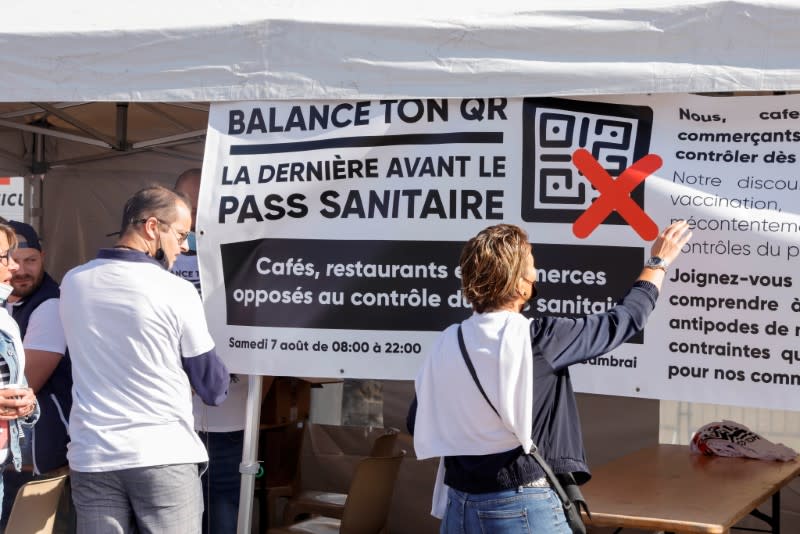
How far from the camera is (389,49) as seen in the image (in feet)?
11.2

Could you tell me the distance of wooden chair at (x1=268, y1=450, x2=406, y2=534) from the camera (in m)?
4.02

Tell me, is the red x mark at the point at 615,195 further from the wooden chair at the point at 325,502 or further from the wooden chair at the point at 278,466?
the wooden chair at the point at 278,466

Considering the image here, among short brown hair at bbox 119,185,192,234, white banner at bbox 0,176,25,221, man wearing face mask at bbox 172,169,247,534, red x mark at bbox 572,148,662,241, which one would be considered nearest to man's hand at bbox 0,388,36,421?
short brown hair at bbox 119,185,192,234

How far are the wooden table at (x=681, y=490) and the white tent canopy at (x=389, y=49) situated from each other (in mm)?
1297

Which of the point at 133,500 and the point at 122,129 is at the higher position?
the point at 122,129

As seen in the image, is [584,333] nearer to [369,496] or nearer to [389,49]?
[389,49]

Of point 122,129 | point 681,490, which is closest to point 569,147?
point 681,490

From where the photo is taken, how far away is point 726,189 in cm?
327

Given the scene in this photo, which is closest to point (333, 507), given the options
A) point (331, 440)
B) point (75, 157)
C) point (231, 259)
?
point (331, 440)

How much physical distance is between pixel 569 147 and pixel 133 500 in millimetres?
1751

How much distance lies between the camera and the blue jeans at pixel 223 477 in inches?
159

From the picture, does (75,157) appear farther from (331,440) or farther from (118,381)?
(118,381)

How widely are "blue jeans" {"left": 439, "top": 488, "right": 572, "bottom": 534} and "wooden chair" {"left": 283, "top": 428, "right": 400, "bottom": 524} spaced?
2.05 meters

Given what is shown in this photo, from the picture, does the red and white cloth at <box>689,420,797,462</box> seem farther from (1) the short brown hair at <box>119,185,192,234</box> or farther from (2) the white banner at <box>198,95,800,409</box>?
(1) the short brown hair at <box>119,185,192,234</box>
